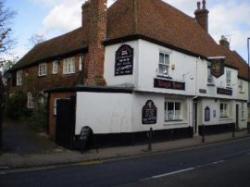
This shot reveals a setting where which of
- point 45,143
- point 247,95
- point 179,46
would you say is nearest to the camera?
point 45,143

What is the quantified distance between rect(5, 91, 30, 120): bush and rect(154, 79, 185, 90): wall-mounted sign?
12.9m

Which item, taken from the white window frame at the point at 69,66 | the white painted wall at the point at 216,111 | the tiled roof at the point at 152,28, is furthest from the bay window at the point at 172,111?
the white window frame at the point at 69,66

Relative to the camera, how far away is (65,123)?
18016 mm

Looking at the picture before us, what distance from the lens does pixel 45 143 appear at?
1859 cm

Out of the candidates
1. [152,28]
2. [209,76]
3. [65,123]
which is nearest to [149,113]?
[152,28]

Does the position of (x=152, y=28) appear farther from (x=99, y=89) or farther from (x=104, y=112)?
(x=104, y=112)

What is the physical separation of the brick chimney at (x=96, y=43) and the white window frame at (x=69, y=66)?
10.2 ft

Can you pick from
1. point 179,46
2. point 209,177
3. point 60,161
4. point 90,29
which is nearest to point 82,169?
point 60,161

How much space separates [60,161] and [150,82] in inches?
327

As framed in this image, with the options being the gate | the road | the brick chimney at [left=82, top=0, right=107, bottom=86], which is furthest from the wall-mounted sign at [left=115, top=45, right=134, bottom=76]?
the road

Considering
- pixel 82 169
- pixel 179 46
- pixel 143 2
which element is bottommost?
pixel 82 169

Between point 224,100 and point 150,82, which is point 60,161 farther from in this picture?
point 224,100

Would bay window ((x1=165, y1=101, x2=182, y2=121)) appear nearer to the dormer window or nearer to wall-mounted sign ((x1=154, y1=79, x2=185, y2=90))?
wall-mounted sign ((x1=154, y1=79, x2=185, y2=90))

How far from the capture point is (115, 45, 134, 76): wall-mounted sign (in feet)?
66.0
